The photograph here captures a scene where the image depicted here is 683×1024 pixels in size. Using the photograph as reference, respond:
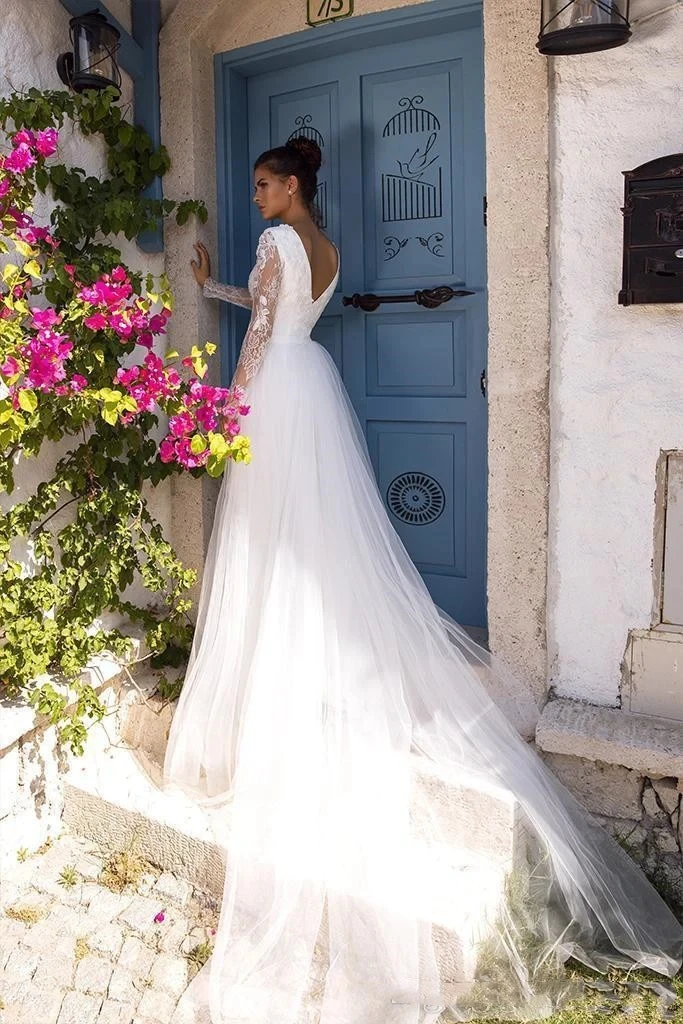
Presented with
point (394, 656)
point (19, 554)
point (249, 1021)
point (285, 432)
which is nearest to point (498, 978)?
point (249, 1021)

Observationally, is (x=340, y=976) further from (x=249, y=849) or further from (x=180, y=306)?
(x=180, y=306)

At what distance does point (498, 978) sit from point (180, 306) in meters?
2.75

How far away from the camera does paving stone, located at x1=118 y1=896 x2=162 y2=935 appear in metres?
2.74

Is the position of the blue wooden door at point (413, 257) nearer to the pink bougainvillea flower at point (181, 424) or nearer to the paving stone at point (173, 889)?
the pink bougainvillea flower at point (181, 424)

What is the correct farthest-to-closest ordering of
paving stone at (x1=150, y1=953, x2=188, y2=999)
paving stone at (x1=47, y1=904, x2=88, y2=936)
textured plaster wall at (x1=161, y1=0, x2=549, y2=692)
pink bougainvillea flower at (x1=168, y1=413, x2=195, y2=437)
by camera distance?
pink bougainvillea flower at (x1=168, y1=413, x2=195, y2=437) → textured plaster wall at (x1=161, y1=0, x2=549, y2=692) → paving stone at (x1=47, y1=904, x2=88, y2=936) → paving stone at (x1=150, y1=953, x2=188, y2=999)

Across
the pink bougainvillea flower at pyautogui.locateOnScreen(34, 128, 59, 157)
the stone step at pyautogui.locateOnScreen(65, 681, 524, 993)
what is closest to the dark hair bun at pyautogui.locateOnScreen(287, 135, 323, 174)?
the pink bougainvillea flower at pyautogui.locateOnScreen(34, 128, 59, 157)

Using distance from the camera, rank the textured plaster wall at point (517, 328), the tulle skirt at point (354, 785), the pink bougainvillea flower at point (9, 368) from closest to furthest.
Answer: the tulle skirt at point (354, 785)
the pink bougainvillea flower at point (9, 368)
the textured plaster wall at point (517, 328)

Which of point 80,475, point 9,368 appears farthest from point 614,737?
point 9,368

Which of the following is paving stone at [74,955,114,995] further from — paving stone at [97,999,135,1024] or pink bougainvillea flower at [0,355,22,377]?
pink bougainvillea flower at [0,355,22,377]

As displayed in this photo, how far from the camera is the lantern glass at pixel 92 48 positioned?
3.08 metres

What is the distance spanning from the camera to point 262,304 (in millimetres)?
3273

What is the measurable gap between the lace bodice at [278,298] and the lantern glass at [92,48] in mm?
811

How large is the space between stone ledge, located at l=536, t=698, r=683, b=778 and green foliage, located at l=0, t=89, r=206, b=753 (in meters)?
1.43

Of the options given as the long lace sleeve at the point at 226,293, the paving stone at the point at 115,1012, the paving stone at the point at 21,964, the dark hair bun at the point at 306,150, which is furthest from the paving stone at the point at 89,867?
the dark hair bun at the point at 306,150
